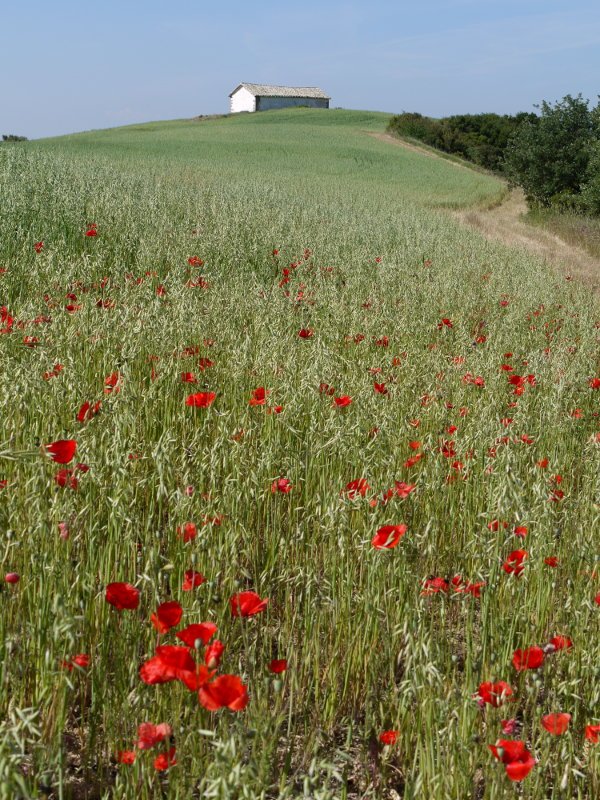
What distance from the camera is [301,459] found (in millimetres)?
3150

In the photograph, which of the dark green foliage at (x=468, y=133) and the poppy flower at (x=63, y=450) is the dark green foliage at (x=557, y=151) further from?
the poppy flower at (x=63, y=450)

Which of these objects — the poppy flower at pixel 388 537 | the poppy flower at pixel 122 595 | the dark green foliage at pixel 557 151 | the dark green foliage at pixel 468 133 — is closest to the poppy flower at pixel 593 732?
the poppy flower at pixel 388 537

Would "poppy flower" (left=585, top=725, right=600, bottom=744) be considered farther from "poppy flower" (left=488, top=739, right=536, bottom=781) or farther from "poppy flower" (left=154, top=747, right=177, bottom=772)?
"poppy flower" (left=154, top=747, right=177, bottom=772)

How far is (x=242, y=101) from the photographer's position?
80.1m

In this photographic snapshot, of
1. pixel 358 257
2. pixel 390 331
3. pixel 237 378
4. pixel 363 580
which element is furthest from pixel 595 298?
pixel 363 580

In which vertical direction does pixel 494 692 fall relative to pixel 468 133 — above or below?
below

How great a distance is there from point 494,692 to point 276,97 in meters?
80.8

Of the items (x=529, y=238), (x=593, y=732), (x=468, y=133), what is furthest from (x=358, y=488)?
(x=468, y=133)

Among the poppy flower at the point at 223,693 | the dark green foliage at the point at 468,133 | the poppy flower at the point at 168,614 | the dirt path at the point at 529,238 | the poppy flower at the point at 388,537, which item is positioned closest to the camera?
the poppy flower at the point at 223,693

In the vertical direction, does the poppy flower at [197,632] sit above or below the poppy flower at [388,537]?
above

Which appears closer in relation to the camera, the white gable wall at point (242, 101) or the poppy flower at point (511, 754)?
the poppy flower at point (511, 754)

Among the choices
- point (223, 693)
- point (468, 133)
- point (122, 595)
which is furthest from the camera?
point (468, 133)

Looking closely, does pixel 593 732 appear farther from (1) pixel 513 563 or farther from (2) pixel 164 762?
(2) pixel 164 762

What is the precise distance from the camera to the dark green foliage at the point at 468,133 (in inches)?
1950
